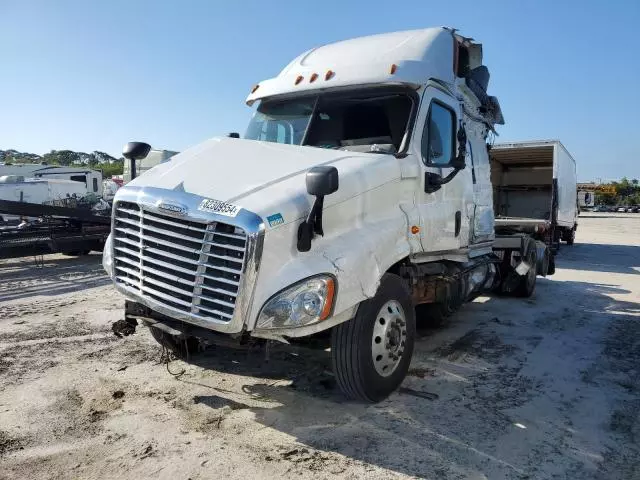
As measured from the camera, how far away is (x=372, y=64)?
493 cm

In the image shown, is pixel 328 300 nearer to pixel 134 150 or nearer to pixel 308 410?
pixel 308 410

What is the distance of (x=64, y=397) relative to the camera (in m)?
4.21

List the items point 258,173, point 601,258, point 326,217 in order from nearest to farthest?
1. point 326,217
2. point 258,173
3. point 601,258

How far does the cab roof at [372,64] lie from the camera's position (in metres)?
4.84

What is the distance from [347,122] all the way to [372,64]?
60 centimetres

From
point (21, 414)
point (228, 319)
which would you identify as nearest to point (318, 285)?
point (228, 319)

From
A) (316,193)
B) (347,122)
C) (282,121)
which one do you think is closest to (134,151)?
(282,121)

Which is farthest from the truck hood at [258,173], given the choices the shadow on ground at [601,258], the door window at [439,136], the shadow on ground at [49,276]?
the shadow on ground at [601,258]

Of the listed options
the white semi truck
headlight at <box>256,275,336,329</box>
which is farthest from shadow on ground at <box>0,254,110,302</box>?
headlight at <box>256,275,336,329</box>

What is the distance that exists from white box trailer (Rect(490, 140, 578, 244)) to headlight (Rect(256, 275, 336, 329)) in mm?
11467

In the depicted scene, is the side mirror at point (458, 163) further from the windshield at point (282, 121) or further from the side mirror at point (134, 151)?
the side mirror at point (134, 151)

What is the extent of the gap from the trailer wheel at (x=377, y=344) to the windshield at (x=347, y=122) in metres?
1.40

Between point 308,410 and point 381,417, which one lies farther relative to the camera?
point 308,410

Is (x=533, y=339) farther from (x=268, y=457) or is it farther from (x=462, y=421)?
(x=268, y=457)
